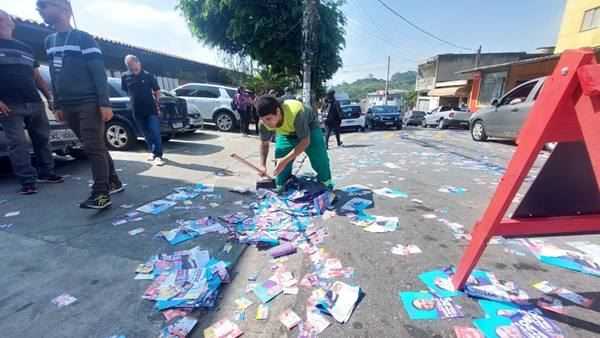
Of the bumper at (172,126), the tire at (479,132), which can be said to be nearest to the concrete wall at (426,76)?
the tire at (479,132)

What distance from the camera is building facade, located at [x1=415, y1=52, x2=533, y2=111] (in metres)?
22.2

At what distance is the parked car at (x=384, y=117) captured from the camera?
13.1 metres

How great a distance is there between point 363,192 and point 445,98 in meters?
26.0

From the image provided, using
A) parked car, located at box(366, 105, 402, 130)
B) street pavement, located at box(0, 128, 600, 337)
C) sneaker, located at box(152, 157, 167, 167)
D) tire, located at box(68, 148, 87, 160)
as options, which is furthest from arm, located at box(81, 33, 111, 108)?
parked car, located at box(366, 105, 402, 130)

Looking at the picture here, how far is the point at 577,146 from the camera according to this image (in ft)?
4.44

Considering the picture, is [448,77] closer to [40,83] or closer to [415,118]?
[415,118]

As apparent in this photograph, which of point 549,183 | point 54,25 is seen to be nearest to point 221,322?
point 549,183

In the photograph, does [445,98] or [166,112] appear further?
[445,98]

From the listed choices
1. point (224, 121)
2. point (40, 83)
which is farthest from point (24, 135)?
point (224, 121)

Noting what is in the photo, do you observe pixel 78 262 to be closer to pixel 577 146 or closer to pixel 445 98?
pixel 577 146

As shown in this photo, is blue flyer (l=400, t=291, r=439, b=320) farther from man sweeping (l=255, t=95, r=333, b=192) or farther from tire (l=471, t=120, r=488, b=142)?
tire (l=471, t=120, r=488, b=142)

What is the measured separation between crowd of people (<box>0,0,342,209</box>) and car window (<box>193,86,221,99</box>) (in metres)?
6.09

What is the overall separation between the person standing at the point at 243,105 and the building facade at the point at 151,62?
4.42 metres

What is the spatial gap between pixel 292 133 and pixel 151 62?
13.6m
